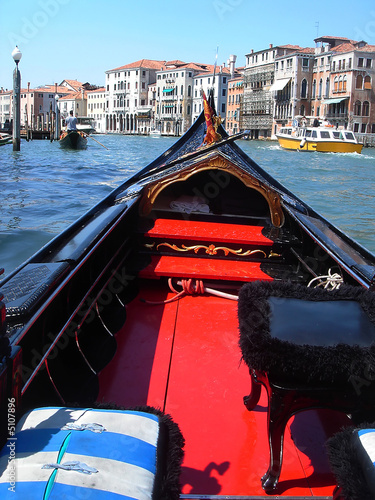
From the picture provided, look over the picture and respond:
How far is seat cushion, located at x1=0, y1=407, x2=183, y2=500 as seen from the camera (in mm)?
591

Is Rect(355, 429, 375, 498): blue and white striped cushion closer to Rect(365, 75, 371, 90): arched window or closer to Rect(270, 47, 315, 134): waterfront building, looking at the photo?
Rect(365, 75, 371, 90): arched window

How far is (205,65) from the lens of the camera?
41469mm

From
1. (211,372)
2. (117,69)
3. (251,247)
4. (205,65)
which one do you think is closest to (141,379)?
(211,372)

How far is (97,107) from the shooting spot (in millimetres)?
48094

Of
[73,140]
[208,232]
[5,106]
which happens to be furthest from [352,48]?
[5,106]

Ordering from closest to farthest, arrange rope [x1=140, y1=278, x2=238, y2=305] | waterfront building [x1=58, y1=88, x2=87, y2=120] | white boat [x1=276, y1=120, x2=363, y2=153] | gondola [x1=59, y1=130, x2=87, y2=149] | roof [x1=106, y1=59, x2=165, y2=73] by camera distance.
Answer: rope [x1=140, y1=278, x2=238, y2=305] → gondola [x1=59, y1=130, x2=87, y2=149] → white boat [x1=276, y1=120, x2=363, y2=153] → roof [x1=106, y1=59, x2=165, y2=73] → waterfront building [x1=58, y1=88, x2=87, y2=120]

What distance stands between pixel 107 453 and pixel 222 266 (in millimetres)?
1419

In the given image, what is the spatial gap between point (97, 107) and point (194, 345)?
4957 cm

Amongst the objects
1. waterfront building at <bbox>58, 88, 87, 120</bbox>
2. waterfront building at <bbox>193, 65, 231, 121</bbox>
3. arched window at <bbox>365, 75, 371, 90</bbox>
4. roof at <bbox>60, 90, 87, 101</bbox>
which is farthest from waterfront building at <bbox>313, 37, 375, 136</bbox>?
roof at <bbox>60, 90, 87, 101</bbox>

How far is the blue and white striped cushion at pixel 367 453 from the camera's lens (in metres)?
0.65

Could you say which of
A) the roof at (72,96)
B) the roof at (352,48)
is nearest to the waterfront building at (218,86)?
the roof at (352,48)

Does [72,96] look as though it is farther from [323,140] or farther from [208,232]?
[208,232]

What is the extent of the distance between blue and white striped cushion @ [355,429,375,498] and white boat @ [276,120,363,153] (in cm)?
2028

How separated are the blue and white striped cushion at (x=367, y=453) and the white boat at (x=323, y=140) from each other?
66.5ft
